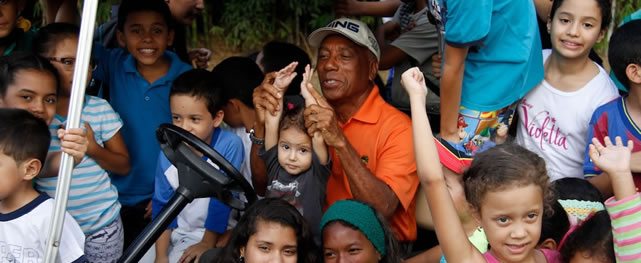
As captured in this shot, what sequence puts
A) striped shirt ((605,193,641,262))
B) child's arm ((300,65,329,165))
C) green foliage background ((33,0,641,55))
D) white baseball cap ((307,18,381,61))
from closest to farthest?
striped shirt ((605,193,641,262)) < child's arm ((300,65,329,165)) < white baseball cap ((307,18,381,61)) < green foliage background ((33,0,641,55))

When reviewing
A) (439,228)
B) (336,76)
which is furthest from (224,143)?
(439,228)

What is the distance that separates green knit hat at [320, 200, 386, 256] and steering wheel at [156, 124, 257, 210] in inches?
14.3

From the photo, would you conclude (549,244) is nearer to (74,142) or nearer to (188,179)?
(188,179)

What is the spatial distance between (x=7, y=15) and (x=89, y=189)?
0.94 m

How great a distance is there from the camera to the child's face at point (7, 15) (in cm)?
412

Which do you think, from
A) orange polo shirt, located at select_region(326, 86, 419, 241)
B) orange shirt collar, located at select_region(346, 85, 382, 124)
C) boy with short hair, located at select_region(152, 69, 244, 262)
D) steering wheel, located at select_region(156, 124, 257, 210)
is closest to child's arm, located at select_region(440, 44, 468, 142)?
orange polo shirt, located at select_region(326, 86, 419, 241)

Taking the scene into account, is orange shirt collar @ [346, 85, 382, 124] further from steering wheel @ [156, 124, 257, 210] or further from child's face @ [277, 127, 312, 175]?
steering wheel @ [156, 124, 257, 210]

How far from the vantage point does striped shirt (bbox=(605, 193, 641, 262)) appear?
9.06ft

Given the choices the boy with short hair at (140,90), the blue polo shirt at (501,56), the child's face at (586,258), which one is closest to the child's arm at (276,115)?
the blue polo shirt at (501,56)

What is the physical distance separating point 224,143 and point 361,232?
3.18 feet

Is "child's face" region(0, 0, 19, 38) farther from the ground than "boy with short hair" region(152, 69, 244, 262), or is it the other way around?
"child's face" region(0, 0, 19, 38)

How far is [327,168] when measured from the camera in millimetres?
3746

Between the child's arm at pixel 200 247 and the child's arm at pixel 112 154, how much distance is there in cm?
51

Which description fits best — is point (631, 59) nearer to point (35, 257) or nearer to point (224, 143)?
point (224, 143)
